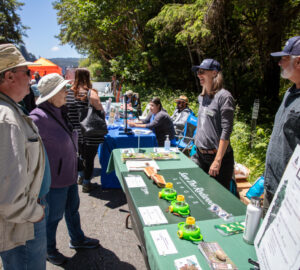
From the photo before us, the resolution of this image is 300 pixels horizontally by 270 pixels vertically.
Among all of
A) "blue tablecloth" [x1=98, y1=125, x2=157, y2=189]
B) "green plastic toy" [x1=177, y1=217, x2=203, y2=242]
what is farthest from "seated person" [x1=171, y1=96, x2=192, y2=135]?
"green plastic toy" [x1=177, y1=217, x2=203, y2=242]

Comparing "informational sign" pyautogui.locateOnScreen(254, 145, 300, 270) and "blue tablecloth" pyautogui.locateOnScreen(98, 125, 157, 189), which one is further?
"blue tablecloth" pyautogui.locateOnScreen(98, 125, 157, 189)

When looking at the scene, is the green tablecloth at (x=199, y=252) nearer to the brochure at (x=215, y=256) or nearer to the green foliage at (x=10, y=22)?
the brochure at (x=215, y=256)

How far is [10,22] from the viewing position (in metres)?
24.3

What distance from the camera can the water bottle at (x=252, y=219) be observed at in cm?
126

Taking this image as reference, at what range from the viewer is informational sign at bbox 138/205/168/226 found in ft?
4.93

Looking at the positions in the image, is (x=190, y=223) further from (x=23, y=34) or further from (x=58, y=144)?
(x=23, y=34)

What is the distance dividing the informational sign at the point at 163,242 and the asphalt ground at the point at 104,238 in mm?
1115

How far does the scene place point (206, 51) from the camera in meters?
11.2

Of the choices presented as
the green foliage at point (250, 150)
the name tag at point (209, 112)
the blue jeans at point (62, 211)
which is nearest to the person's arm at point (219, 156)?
the name tag at point (209, 112)

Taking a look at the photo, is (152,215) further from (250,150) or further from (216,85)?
(250,150)

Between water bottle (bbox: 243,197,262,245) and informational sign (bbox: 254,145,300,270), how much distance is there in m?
0.25

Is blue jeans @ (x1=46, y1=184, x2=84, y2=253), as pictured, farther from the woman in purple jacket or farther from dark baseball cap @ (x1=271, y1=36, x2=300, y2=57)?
dark baseball cap @ (x1=271, y1=36, x2=300, y2=57)

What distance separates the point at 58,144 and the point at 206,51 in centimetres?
1066

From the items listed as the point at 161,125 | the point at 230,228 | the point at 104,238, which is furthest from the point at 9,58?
the point at 161,125
